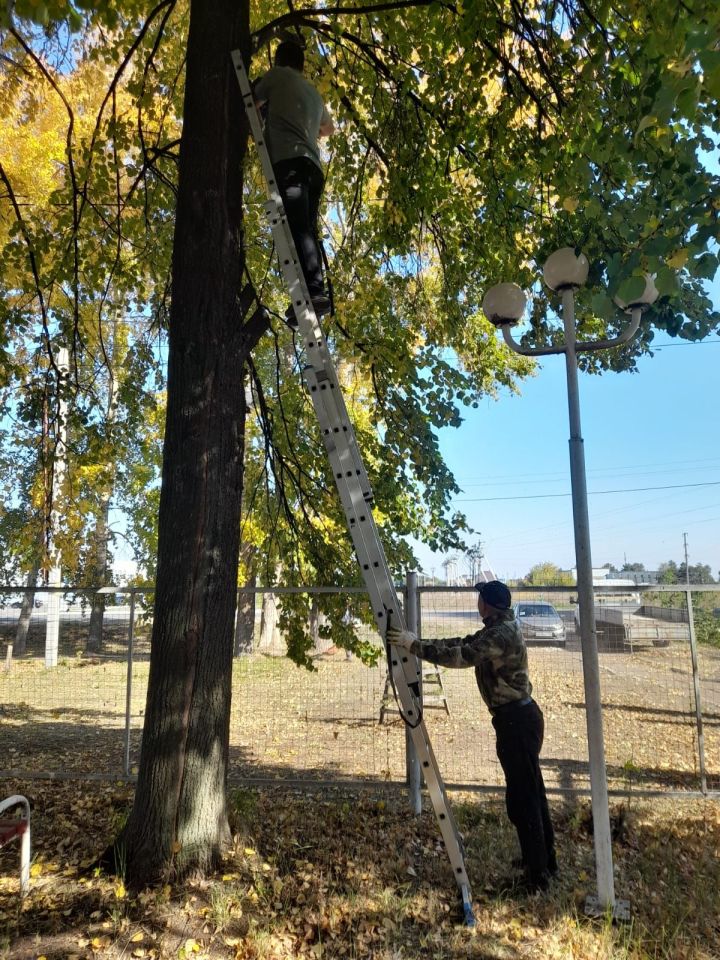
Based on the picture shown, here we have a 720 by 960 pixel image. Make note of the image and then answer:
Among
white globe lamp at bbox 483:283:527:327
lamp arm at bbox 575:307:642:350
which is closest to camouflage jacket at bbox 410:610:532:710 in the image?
lamp arm at bbox 575:307:642:350

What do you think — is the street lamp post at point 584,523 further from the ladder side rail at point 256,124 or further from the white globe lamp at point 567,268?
the ladder side rail at point 256,124

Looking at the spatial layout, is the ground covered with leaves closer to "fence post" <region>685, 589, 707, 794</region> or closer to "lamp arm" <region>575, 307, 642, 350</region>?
"fence post" <region>685, 589, 707, 794</region>

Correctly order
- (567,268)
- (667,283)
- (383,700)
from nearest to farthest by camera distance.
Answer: (667,283) < (567,268) < (383,700)

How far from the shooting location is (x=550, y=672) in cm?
762

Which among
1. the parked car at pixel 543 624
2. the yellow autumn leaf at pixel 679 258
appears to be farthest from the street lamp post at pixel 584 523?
the parked car at pixel 543 624

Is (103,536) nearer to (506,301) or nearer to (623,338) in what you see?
(506,301)

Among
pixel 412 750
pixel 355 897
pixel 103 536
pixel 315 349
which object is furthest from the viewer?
pixel 103 536

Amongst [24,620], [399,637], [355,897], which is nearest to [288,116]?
[399,637]

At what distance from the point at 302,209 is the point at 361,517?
212cm

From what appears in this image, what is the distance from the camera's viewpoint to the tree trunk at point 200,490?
406cm

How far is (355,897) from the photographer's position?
4051 mm

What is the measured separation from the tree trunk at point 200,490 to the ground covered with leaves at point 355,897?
0.33 m

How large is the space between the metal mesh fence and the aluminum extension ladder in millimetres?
2280

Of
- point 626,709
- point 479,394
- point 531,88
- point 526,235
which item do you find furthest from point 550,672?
point 531,88
